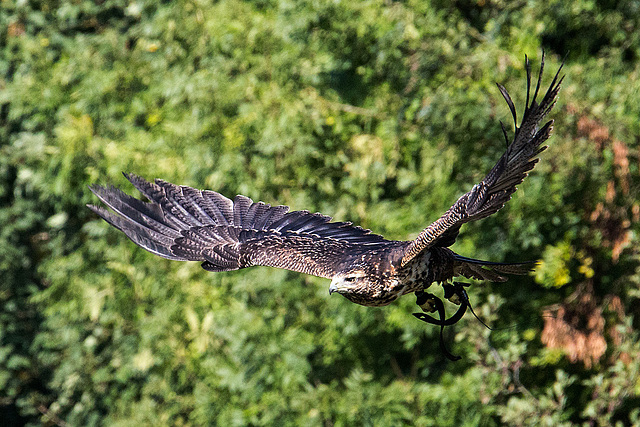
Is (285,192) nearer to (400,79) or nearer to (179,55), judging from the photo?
(400,79)

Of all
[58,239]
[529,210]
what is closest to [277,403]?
[529,210]

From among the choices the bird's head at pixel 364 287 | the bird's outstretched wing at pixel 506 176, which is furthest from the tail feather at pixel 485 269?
the bird's outstretched wing at pixel 506 176

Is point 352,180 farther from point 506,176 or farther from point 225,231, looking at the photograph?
point 506,176

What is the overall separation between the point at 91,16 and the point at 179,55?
2.57 meters

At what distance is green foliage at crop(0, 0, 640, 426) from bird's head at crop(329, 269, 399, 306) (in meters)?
2.62

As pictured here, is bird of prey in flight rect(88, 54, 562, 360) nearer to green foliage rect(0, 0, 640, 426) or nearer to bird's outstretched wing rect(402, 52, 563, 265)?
bird's outstretched wing rect(402, 52, 563, 265)

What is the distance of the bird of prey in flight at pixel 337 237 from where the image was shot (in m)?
3.84

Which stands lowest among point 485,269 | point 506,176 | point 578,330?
point 485,269

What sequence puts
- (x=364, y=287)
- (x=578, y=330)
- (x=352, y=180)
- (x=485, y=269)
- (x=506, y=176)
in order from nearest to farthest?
(x=506, y=176) < (x=364, y=287) < (x=485, y=269) < (x=578, y=330) < (x=352, y=180)

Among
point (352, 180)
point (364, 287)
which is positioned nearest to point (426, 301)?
point (364, 287)

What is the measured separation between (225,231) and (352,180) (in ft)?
9.00

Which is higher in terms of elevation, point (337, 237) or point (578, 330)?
point (578, 330)

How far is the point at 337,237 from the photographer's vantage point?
19.6 feet

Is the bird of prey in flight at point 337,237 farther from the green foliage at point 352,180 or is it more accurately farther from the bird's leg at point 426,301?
the green foliage at point 352,180
